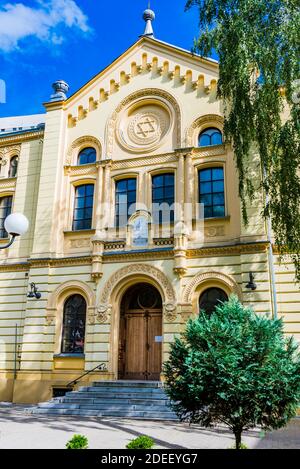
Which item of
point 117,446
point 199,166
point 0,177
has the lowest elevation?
point 117,446

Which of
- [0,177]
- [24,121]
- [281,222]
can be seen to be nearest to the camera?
[281,222]

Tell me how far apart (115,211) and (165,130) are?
13.9 ft

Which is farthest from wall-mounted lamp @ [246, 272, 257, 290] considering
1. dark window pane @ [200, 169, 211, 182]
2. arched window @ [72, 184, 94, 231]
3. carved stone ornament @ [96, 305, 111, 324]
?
arched window @ [72, 184, 94, 231]

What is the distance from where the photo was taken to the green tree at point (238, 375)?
7.86m

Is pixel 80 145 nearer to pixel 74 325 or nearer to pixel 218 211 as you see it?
pixel 218 211

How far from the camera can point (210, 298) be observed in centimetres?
1655

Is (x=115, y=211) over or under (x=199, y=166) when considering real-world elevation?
under

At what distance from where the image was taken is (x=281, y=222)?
1248 cm

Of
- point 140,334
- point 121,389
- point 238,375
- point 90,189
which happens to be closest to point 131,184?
point 90,189

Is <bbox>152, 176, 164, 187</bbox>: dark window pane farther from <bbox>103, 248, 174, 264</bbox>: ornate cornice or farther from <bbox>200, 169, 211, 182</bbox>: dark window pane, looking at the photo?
<bbox>103, 248, 174, 264</bbox>: ornate cornice

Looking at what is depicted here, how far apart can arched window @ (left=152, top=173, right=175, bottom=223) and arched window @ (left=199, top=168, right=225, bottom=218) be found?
4.15 feet

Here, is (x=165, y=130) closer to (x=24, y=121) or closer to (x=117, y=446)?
(x=117, y=446)

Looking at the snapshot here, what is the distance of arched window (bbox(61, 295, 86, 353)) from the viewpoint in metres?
17.7
